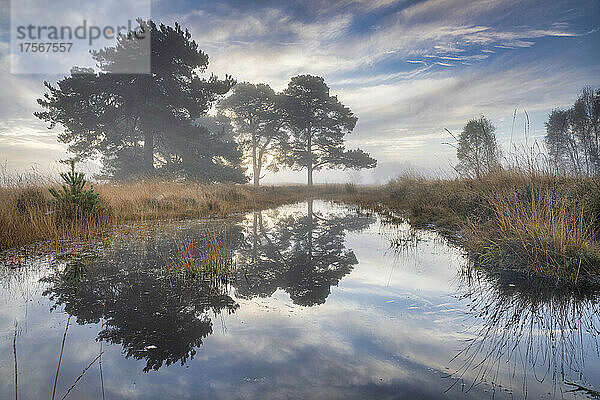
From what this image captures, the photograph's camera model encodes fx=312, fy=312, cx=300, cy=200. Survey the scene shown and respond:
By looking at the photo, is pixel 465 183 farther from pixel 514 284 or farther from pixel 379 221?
pixel 514 284

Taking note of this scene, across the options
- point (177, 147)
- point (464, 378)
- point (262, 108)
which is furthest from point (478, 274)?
point (262, 108)

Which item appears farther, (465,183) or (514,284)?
(465,183)

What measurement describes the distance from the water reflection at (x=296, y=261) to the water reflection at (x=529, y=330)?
1.55 m

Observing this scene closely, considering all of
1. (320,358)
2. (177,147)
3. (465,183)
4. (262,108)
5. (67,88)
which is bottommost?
(320,358)

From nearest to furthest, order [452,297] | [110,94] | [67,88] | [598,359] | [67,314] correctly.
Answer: [598,359] → [67,314] → [452,297] → [67,88] → [110,94]

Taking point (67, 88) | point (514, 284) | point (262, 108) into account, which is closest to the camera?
point (514, 284)

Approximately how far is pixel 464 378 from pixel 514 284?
231cm

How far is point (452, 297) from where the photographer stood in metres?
3.49

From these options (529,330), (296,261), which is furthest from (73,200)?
(529,330)

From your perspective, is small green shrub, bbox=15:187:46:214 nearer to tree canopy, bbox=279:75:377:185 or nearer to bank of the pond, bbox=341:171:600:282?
bank of the pond, bbox=341:171:600:282

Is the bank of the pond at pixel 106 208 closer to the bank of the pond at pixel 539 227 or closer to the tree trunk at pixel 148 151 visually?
the tree trunk at pixel 148 151

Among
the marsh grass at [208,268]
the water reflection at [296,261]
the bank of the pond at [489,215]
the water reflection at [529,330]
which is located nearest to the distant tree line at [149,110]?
the bank of the pond at [489,215]

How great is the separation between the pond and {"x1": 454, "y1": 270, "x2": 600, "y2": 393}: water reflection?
0.01 meters

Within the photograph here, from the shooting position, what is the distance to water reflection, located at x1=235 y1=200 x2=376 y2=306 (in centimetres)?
377
